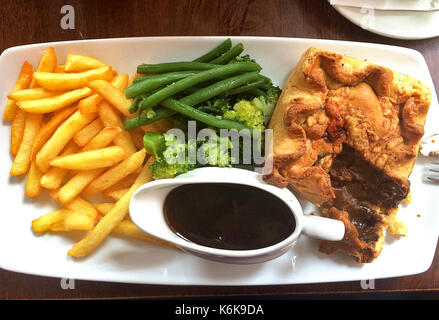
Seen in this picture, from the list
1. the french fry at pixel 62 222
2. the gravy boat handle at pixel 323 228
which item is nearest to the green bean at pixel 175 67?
the french fry at pixel 62 222

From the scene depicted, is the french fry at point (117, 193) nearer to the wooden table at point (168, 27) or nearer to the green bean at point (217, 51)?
the wooden table at point (168, 27)

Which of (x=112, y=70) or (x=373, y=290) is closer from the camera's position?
(x=112, y=70)

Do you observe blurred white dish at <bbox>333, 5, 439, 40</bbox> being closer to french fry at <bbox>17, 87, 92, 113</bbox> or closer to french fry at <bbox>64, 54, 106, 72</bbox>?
french fry at <bbox>64, 54, 106, 72</bbox>

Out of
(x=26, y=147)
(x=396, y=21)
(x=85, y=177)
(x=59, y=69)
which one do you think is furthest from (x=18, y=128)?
(x=396, y=21)

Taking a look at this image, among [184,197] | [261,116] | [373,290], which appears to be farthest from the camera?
[373,290]

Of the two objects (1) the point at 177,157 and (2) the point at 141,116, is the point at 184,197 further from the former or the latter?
(2) the point at 141,116

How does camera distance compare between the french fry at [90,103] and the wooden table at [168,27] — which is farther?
the wooden table at [168,27]

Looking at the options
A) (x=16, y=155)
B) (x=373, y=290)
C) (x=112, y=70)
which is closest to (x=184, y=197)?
(x=112, y=70)

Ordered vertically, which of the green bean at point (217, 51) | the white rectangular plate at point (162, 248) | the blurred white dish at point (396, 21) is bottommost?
the white rectangular plate at point (162, 248)

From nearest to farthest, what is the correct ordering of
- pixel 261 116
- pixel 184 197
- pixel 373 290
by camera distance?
1. pixel 184 197
2. pixel 261 116
3. pixel 373 290
